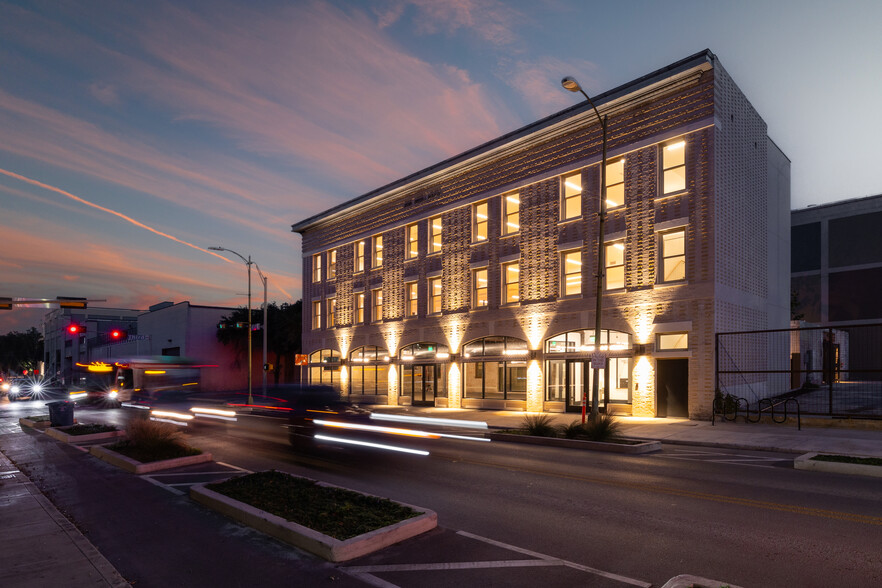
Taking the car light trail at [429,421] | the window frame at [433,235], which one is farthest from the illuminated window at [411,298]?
the car light trail at [429,421]

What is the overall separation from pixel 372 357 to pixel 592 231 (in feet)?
61.8

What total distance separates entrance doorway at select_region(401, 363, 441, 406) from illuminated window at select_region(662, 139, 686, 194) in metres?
16.6

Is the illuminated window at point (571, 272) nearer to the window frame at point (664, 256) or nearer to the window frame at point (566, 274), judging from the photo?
the window frame at point (566, 274)

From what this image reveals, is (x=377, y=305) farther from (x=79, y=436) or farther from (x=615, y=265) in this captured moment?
(x=79, y=436)

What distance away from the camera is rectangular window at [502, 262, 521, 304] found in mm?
30281

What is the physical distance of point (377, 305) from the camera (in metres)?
39.4

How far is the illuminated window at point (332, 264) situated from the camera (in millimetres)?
43531

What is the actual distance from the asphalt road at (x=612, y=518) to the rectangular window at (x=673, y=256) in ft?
33.4

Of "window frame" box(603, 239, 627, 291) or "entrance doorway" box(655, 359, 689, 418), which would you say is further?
"window frame" box(603, 239, 627, 291)

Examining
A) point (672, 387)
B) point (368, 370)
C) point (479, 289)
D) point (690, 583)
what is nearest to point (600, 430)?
point (672, 387)

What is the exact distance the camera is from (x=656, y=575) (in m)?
6.07

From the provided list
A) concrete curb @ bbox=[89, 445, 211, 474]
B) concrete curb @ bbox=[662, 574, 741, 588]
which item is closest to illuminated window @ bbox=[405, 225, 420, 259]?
concrete curb @ bbox=[89, 445, 211, 474]

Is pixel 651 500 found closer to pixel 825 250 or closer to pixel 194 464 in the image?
pixel 194 464

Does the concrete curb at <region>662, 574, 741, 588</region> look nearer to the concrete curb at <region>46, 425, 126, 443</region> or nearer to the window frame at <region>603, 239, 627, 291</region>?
the concrete curb at <region>46, 425, 126, 443</region>
